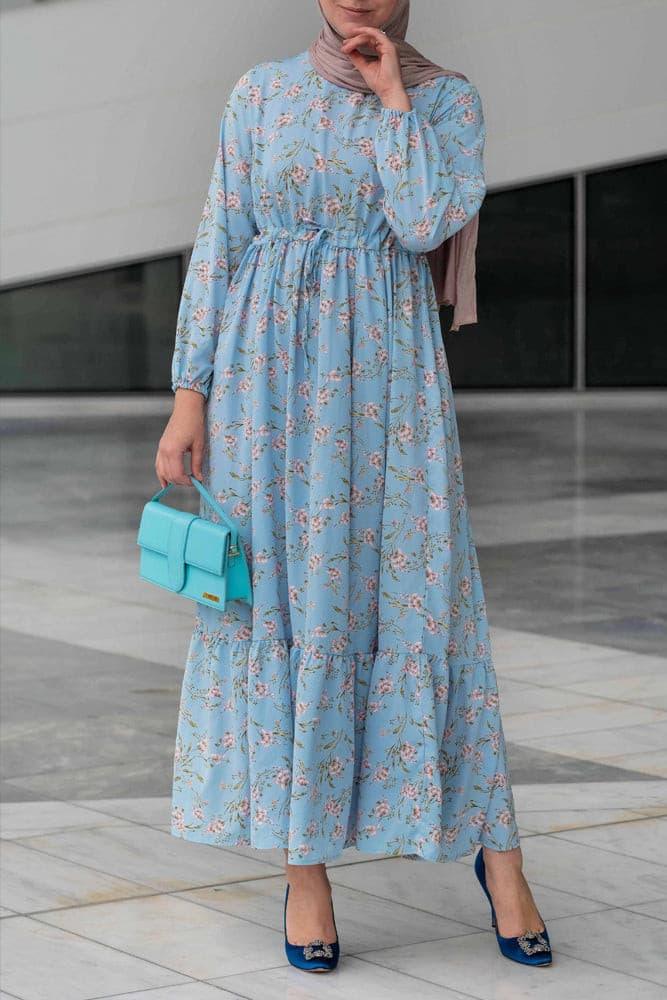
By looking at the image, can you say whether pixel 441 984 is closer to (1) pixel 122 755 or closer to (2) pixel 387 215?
(2) pixel 387 215

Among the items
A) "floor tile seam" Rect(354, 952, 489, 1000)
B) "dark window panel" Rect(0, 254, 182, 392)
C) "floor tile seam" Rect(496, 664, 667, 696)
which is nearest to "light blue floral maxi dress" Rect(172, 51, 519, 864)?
"floor tile seam" Rect(354, 952, 489, 1000)

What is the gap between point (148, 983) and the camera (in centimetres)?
347

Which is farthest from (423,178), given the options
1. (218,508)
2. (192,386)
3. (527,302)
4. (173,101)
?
(527,302)

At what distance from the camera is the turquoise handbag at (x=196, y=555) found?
3.54 meters

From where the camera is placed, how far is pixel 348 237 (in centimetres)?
361

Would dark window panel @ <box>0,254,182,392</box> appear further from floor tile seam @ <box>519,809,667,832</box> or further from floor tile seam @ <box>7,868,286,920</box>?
floor tile seam @ <box>7,868,286,920</box>

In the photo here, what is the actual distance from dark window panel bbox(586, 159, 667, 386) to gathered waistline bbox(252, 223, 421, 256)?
→ 17.0 metres

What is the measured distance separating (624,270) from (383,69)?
17224mm

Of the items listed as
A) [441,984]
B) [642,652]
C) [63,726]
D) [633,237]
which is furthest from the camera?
[633,237]

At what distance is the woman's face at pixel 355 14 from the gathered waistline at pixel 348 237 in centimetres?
36

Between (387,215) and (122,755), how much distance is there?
227 cm

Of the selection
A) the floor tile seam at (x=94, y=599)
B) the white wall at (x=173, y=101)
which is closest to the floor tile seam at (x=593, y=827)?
the floor tile seam at (x=94, y=599)

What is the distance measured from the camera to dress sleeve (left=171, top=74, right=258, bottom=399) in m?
3.66

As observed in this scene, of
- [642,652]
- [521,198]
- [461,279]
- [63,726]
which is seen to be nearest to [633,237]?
[521,198]
